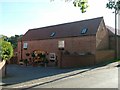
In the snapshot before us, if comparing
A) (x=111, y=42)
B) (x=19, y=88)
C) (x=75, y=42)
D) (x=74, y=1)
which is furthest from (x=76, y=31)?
(x=74, y=1)

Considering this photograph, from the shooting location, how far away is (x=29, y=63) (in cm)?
3659

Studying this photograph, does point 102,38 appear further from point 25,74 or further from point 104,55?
point 25,74

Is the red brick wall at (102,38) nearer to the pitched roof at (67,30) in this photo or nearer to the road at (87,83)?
the pitched roof at (67,30)

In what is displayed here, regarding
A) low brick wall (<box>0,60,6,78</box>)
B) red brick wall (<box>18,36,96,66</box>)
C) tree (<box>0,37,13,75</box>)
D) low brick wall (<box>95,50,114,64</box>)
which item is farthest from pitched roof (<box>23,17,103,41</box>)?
low brick wall (<box>0,60,6,78</box>)

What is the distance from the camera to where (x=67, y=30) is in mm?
36500

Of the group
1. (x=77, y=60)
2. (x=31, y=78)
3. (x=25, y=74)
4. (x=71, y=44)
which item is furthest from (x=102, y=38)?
(x=31, y=78)

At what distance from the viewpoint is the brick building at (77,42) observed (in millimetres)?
29842

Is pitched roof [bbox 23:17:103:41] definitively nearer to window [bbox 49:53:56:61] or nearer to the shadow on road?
window [bbox 49:53:56:61]

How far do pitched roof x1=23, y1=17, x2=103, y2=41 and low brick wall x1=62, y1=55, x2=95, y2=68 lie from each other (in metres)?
4.20

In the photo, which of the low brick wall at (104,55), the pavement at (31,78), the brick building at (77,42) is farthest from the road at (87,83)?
the low brick wall at (104,55)

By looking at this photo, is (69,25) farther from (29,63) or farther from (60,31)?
(29,63)

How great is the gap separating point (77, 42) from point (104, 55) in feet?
15.0

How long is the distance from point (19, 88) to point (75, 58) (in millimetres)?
16005

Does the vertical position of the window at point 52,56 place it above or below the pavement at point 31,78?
above
